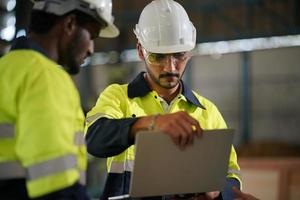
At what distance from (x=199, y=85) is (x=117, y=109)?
26.5 ft

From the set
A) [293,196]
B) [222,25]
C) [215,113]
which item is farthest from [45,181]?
→ [222,25]

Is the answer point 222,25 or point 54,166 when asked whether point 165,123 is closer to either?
point 54,166

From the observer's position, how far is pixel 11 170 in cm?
160

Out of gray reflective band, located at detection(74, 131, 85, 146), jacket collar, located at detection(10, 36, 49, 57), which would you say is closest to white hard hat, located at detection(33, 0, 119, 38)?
jacket collar, located at detection(10, 36, 49, 57)

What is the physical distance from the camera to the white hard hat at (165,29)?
2.70 meters

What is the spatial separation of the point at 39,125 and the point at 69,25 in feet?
1.43

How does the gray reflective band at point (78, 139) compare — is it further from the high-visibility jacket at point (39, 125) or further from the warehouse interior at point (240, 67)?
the warehouse interior at point (240, 67)

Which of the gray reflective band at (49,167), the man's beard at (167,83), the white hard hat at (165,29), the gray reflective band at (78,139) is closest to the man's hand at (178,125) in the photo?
the gray reflective band at (78,139)

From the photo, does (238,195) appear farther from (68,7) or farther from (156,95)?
(68,7)

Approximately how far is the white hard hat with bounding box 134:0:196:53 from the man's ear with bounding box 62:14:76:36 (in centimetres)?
98

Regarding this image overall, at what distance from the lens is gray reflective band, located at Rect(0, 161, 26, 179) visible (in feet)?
5.24

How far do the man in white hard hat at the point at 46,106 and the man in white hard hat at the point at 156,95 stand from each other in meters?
0.54

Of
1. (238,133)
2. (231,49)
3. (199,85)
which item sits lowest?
(238,133)

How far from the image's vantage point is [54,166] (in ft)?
4.85
